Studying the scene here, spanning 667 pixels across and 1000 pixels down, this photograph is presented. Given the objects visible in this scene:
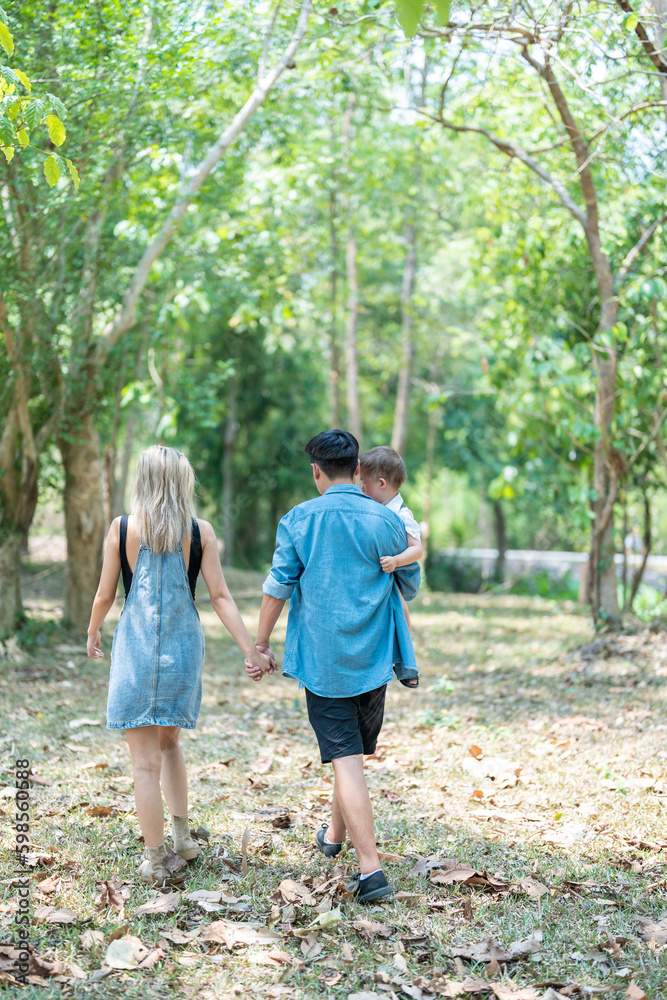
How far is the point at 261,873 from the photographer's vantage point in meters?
3.41

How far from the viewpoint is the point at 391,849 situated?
3.68 metres

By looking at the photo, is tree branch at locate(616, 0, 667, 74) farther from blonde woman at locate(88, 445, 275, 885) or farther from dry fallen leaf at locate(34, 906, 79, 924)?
dry fallen leaf at locate(34, 906, 79, 924)

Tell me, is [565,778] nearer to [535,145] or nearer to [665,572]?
[535,145]

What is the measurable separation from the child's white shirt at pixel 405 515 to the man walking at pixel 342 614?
0.56 feet

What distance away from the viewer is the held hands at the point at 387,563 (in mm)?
3203

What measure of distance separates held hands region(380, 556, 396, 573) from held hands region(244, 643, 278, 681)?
57 cm

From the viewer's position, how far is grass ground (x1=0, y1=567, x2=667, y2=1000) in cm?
271

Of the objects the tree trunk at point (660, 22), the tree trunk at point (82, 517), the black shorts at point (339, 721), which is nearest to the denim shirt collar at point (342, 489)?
the black shorts at point (339, 721)

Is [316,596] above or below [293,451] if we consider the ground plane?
below

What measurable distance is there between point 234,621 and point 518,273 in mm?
7030

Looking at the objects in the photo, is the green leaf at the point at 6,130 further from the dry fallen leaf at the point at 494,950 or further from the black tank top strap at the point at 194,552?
the dry fallen leaf at the point at 494,950

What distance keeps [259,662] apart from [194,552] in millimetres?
504


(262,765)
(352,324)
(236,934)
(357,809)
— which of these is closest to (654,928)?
(357,809)

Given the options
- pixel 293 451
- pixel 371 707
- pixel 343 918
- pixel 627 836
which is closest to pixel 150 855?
pixel 343 918
